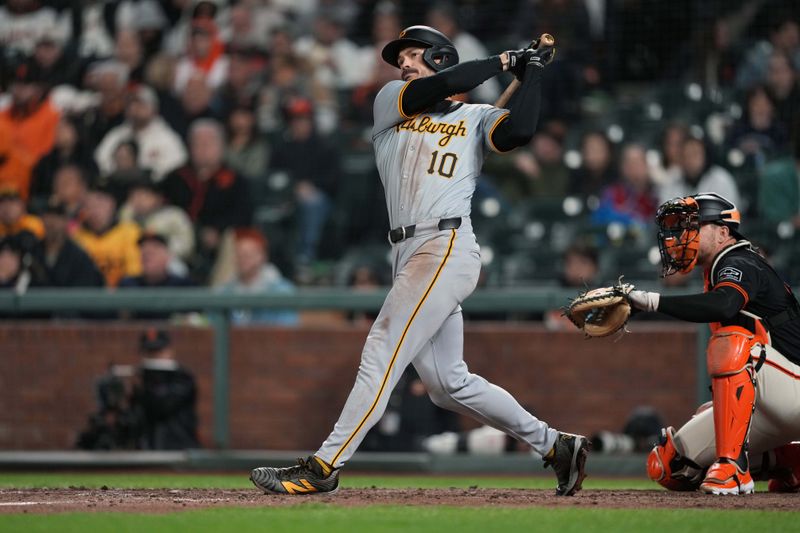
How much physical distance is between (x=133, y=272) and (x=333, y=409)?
250 cm

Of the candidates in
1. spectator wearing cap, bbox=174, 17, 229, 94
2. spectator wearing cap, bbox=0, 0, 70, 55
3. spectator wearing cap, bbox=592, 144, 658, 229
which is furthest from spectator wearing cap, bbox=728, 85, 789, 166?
spectator wearing cap, bbox=0, 0, 70, 55

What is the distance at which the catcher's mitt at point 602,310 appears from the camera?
13.9ft

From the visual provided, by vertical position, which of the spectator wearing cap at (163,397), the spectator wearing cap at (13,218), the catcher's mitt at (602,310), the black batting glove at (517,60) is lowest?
the spectator wearing cap at (163,397)

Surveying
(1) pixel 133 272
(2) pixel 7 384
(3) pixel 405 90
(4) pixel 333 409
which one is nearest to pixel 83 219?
(1) pixel 133 272

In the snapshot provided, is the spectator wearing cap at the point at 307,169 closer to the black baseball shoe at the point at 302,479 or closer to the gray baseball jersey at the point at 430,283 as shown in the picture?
the gray baseball jersey at the point at 430,283

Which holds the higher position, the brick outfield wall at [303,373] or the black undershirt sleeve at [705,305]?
the black undershirt sleeve at [705,305]

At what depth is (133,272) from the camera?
9.07 meters

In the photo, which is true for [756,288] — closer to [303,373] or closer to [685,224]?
[685,224]

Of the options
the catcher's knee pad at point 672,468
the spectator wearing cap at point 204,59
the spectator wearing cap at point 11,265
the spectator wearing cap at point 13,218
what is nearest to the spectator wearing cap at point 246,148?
the spectator wearing cap at point 204,59

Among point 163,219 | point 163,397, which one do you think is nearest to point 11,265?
point 163,219

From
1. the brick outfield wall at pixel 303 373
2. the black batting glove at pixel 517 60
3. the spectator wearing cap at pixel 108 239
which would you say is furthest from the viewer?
the spectator wearing cap at pixel 108 239

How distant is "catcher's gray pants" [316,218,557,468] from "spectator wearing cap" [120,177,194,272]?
5365 mm

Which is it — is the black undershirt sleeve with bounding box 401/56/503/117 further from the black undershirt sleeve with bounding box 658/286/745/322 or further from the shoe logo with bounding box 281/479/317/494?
the shoe logo with bounding box 281/479/317/494

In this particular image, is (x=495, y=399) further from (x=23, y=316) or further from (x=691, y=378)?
(x=23, y=316)
